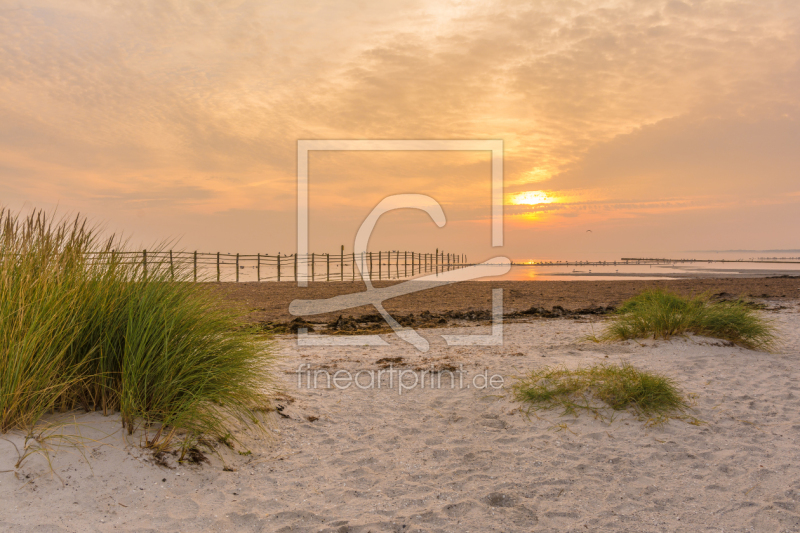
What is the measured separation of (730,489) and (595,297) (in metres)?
13.8

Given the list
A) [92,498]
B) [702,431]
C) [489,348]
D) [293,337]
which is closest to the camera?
[92,498]

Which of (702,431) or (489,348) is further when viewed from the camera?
(489,348)

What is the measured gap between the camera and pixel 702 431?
13.3 feet

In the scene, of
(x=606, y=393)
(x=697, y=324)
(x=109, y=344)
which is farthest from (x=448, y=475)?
(x=697, y=324)

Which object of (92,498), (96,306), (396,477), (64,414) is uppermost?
(96,306)

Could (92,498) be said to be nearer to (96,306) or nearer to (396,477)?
(96,306)

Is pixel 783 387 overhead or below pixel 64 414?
below

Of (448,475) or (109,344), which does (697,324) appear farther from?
(109,344)

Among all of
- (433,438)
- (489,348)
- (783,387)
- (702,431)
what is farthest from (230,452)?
(783,387)

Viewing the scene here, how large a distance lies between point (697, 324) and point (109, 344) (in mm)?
7532
